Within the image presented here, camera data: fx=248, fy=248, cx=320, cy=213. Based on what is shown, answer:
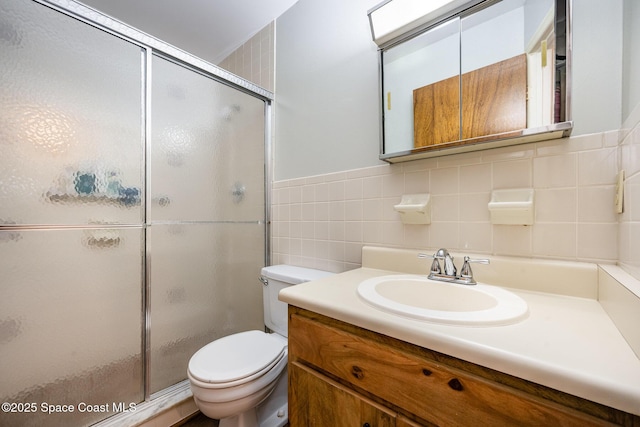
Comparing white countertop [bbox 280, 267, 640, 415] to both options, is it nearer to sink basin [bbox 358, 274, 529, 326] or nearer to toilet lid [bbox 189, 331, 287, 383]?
sink basin [bbox 358, 274, 529, 326]

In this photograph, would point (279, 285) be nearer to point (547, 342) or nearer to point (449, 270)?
point (449, 270)

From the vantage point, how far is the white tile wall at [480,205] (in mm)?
730

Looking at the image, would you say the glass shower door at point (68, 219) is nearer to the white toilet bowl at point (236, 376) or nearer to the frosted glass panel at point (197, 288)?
the frosted glass panel at point (197, 288)

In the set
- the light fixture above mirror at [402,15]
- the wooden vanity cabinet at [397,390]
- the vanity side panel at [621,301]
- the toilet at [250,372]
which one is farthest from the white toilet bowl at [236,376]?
the light fixture above mirror at [402,15]

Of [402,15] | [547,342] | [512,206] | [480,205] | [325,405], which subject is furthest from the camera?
[402,15]

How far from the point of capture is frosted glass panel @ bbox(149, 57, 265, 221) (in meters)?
1.24

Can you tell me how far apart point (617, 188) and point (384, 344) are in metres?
0.78

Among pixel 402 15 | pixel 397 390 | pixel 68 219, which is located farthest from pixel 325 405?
pixel 402 15

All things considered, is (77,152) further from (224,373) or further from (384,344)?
(384,344)

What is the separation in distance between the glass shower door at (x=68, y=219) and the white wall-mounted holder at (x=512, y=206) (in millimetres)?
1475

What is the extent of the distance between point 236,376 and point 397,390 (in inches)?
26.1

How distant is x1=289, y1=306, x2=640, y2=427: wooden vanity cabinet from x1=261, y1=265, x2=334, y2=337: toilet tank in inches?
18.7

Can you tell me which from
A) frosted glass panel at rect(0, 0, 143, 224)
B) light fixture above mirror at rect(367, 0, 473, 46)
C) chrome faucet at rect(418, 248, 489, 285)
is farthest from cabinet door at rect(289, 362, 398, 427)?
light fixture above mirror at rect(367, 0, 473, 46)

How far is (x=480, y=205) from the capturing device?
92 centimetres
